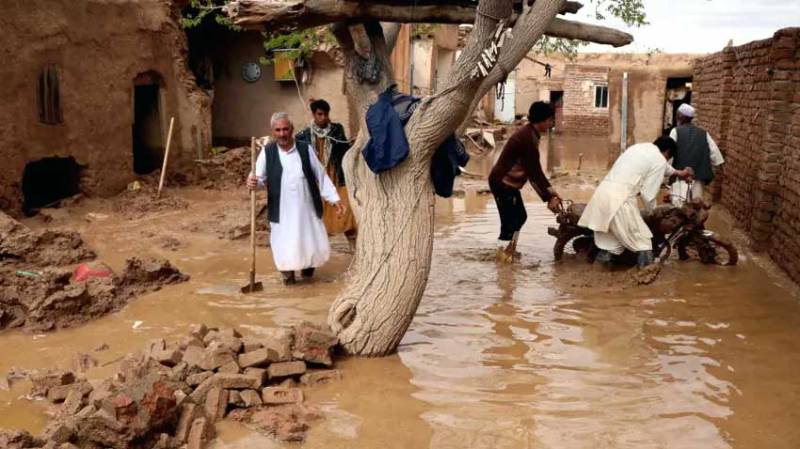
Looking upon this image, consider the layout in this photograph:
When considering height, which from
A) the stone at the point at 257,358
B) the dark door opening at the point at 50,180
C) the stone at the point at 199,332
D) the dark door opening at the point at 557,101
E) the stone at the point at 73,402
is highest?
the dark door opening at the point at 557,101

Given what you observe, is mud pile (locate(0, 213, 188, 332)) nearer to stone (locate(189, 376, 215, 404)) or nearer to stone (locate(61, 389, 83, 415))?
stone (locate(61, 389, 83, 415))

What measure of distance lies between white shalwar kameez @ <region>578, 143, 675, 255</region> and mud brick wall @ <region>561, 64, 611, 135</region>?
75.2ft

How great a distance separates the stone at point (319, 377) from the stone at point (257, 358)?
0.23m

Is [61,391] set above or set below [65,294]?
below

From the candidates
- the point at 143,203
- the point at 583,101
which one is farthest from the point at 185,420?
the point at 583,101

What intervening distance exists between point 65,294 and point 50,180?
6913 mm

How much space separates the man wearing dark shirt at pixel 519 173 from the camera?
8008 millimetres

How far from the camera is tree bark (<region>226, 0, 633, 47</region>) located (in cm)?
513

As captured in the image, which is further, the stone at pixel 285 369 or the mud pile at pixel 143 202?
the mud pile at pixel 143 202

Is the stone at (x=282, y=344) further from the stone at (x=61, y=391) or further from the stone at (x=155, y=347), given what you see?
the stone at (x=61, y=391)

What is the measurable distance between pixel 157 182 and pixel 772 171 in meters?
9.31

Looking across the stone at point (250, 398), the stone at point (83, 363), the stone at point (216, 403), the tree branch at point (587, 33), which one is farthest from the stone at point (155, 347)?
the tree branch at point (587, 33)

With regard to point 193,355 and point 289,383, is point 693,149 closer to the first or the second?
point 289,383

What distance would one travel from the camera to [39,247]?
827cm
